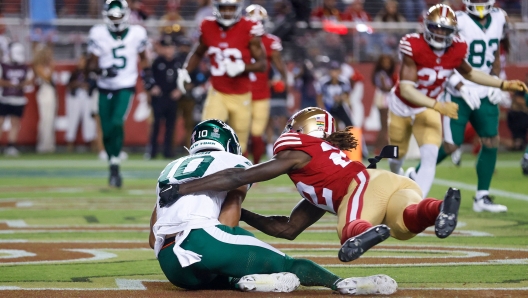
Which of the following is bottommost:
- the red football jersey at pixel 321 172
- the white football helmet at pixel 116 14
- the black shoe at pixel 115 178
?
the black shoe at pixel 115 178

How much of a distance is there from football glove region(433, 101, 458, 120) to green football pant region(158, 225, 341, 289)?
3.16 metres

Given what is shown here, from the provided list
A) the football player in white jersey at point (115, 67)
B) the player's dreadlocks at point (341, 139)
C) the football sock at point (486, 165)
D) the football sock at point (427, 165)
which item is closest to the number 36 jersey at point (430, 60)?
the football sock at point (427, 165)

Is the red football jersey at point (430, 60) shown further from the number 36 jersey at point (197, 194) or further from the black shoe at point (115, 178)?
the black shoe at point (115, 178)

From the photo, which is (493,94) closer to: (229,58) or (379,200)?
(229,58)

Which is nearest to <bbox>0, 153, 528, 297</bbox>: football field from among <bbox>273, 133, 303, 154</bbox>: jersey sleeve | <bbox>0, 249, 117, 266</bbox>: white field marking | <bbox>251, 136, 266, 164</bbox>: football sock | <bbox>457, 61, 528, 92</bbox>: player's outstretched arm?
<bbox>0, 249, 117, 266</bbox>: white field marking

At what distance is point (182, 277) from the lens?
4.72 meters

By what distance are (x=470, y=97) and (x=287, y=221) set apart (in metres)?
4.02

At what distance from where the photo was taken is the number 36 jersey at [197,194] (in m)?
4.69

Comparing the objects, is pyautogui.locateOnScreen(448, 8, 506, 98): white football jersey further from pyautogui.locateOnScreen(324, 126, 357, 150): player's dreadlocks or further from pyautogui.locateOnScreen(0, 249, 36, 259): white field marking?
pyautogui.locateOnScreen(0, 249, 36, 259): white field marking

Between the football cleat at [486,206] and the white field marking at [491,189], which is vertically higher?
the football cleat at [486,206]

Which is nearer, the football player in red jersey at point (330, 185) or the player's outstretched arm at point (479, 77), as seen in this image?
the football player in red jersey at point (330, 185)

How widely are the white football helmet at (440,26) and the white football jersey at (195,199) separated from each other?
3.47 m

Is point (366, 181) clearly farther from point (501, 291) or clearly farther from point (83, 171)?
point (83, 171)

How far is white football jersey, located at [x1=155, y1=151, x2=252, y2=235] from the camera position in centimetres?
468
